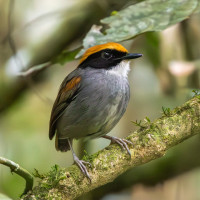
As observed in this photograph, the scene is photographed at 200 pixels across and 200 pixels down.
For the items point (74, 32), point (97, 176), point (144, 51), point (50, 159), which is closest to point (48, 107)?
point (50, 159)

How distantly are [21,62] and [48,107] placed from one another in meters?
1.48

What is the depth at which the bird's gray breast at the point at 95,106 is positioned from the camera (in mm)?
4055

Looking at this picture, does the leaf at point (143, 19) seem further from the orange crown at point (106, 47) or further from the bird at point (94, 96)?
the bird at point (94, 96)

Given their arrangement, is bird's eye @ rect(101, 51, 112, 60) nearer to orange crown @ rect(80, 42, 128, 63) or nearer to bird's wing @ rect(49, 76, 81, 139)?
orange crown @ rect(80, 42, 128, 63)

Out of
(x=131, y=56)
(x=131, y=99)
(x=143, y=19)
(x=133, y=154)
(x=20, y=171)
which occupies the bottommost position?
(x=131, y=99)

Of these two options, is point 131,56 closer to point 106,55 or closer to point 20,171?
point 106,55

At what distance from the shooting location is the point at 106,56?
4367 mm

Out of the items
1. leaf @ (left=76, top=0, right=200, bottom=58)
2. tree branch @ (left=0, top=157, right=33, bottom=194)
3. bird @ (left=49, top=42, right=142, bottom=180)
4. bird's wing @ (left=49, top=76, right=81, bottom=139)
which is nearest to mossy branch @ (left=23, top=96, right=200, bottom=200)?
tree branch @ (left=0, top=157, right=33, bottom=194)

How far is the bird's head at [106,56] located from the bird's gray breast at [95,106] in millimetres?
126

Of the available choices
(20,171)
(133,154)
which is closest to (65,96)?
(133,154)

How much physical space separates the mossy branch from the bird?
498mm

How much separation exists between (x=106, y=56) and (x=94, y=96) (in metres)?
0.48

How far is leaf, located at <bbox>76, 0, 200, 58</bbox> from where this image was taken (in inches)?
150

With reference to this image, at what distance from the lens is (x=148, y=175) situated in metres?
4.62
